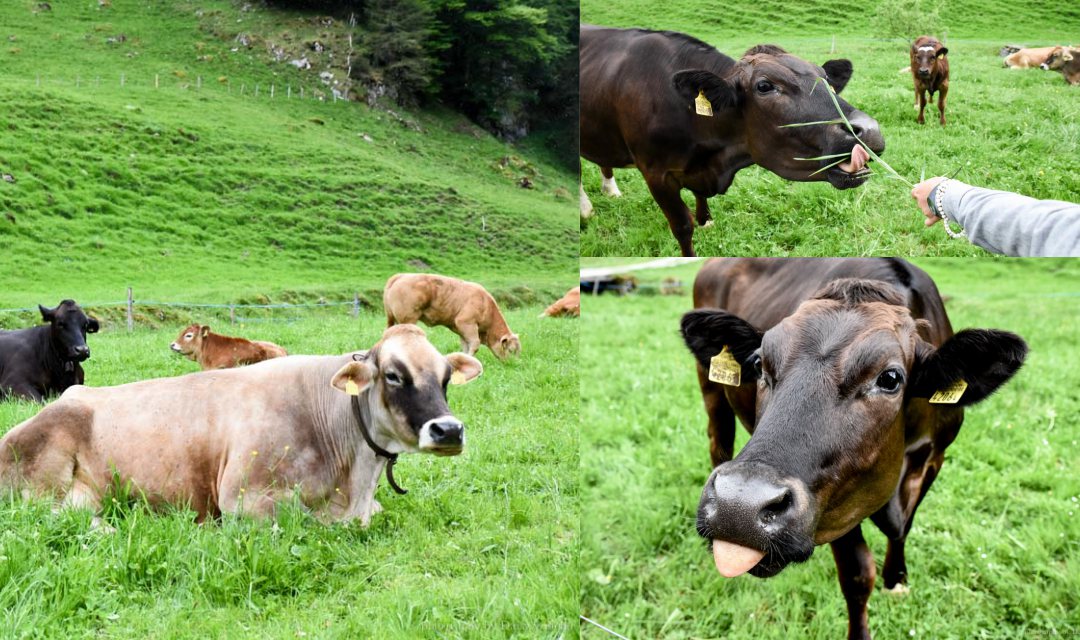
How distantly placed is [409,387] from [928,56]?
257 centimetres

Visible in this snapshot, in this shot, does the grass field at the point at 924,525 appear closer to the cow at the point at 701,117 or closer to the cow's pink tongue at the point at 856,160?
the cow's pink tongue at the point at 856,160

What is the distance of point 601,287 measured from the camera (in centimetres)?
716

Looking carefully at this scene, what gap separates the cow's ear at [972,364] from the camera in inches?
92.0

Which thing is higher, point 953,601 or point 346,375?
point 346,375

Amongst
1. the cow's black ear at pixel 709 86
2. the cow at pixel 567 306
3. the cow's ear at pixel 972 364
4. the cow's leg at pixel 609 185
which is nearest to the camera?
the cow's ear at pixel 972 364

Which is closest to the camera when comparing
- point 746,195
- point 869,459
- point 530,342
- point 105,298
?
point 869,459

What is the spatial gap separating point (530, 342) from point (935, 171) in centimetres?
321

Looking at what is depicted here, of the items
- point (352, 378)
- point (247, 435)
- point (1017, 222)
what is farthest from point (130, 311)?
point (1017, 222)

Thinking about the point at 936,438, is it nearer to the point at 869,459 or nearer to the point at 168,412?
the point at 869,459

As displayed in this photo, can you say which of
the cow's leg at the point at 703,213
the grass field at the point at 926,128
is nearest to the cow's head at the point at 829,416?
the grass field at the point at 926,128

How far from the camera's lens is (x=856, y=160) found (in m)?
2.93

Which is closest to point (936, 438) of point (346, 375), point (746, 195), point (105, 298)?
point (746, 195)

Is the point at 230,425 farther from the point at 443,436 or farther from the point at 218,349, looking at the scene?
the point at 443,436

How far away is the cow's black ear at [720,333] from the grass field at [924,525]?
942mm
